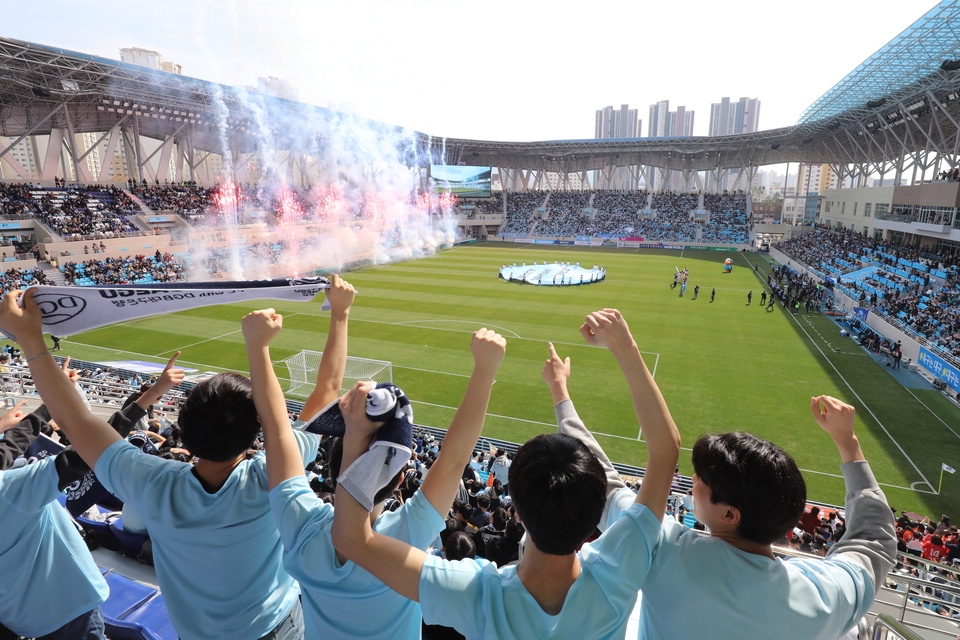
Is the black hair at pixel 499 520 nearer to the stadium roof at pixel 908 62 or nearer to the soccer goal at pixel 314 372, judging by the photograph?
the soccer goal at pixel 314 372

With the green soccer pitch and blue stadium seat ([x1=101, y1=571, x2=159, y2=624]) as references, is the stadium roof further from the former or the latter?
blue stadium seat ([x1=101, y1=571, x2=159, y2=624])

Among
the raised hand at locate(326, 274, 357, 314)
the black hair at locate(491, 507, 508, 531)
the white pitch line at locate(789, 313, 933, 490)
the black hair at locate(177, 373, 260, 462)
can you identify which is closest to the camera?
the black hair at locate(177, 373, 260, 462)

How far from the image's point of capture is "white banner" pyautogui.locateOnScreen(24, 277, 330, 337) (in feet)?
9.39

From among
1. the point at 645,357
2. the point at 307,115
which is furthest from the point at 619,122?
the point at 645,357

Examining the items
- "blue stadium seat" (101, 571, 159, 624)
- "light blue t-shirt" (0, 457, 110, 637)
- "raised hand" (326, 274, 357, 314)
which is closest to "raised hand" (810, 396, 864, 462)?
"raised hand" (326, 274, 357, 314)

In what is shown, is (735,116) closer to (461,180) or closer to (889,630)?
(461,180)

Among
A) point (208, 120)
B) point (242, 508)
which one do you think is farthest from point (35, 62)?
point (242, 508)

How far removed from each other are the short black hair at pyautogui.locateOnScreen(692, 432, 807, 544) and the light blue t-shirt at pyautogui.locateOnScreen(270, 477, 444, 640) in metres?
1.08

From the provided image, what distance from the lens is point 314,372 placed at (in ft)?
60.2

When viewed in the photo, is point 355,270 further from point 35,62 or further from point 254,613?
point 254,613

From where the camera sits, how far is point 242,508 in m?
2.33

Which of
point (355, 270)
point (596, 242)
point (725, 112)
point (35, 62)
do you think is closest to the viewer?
point (35, 62)

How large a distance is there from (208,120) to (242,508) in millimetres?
52375

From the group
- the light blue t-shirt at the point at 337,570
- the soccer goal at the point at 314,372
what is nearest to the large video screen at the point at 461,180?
the soccer goal at the point at 314,372
